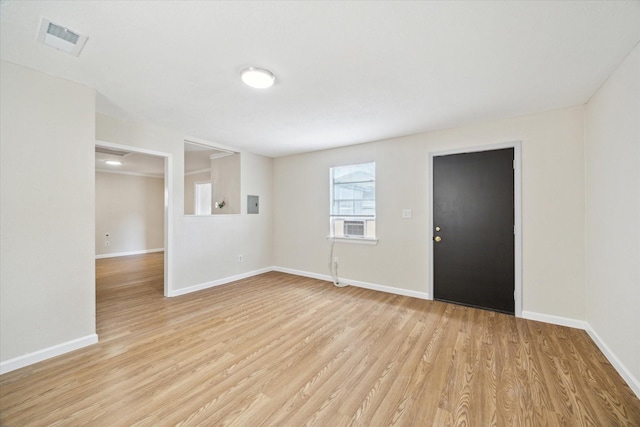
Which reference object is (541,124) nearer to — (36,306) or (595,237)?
(595,237)

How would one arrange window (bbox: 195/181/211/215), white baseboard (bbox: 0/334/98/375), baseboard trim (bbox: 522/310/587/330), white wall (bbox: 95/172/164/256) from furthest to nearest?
window (bbox: 195/181/211/215) < white wall (bbox: 95/172/164/256) < baseboard trim (bbox: 522/310/587/330) < white baseboard (bbox: 0/334/98/375)

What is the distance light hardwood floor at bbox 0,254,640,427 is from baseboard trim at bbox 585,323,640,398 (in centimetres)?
6

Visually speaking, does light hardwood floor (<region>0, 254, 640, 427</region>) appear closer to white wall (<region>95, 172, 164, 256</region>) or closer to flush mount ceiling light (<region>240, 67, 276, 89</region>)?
flush mount ceiling light (<region>240, 67, 276, 89</region>)

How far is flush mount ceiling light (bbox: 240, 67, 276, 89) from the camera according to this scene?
2.11 meters

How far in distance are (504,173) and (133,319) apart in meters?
4.90

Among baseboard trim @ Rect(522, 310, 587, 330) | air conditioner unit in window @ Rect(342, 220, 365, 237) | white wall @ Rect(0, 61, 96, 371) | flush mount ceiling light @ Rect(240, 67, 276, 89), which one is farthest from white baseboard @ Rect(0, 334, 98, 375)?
baseboard trim @ Rect(522, 310, 587, 330)

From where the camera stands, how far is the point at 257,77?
216 cm

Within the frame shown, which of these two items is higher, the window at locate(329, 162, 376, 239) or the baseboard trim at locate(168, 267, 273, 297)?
the window at locate(329, 162, 376, 239)

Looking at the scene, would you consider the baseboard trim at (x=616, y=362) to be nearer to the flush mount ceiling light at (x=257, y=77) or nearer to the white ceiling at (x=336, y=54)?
the white ceiling at (x=336, y=54)

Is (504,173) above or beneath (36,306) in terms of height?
above

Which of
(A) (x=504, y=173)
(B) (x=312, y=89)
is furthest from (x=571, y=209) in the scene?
(B) (x=312, y=89)

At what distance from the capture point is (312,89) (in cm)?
245

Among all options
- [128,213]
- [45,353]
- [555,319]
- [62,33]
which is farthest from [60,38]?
[128,213]

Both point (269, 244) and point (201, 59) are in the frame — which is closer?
point (201, 59)
